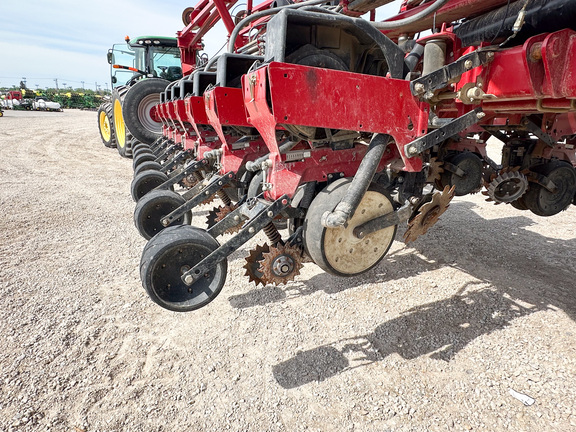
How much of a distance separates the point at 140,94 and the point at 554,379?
7.94m

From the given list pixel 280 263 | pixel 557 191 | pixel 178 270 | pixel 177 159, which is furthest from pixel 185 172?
pixel 557 191

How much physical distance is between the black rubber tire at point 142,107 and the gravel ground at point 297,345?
4.25 meters

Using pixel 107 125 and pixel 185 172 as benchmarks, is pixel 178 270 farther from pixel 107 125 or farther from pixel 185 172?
pixel 107 125

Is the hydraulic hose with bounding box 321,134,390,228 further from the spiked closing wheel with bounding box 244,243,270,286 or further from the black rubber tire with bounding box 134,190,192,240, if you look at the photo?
the black rubber tire with bounding box 134,190,192,240

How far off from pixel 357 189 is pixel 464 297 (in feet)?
5.46

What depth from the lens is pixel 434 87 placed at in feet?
6.67

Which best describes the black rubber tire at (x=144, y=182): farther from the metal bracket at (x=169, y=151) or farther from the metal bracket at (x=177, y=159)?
the metal bracket at (x=169, y=151)

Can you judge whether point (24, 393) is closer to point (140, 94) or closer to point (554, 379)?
point (554, 379)

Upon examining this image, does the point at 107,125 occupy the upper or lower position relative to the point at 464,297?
upper

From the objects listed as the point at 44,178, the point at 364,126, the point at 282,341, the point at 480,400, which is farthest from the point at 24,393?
the point at 44,178

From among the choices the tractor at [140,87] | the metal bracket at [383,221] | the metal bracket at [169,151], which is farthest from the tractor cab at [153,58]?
the metal bracket at [383,221]

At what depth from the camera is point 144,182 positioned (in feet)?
15.5

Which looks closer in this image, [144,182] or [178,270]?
[178,270]

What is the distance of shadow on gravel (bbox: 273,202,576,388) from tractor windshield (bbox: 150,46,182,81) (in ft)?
27.2
